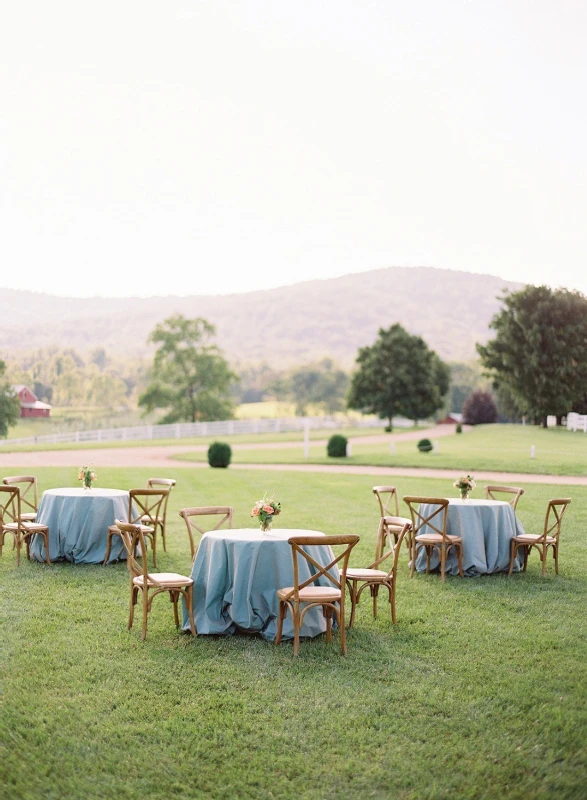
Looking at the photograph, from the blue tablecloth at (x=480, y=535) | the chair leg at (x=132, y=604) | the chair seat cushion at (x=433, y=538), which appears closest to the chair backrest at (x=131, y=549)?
the chair leg at (x=132, y=604)

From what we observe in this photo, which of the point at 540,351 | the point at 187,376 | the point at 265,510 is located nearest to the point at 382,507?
the point at 265,510

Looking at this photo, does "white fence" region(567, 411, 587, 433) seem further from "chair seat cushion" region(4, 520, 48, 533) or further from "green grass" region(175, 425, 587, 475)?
"chair seat cushion" region(4, 520, 48, 533)

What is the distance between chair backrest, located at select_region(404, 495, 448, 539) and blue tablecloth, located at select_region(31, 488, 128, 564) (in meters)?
4.03

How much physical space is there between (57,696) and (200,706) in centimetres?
106

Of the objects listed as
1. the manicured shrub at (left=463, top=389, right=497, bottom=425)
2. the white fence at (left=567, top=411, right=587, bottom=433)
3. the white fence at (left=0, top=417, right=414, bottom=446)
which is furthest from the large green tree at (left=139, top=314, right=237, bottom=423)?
the white fence at (left=567, top=411, right=587, bottom=433)

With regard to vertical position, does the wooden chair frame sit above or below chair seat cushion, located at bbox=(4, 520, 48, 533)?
above

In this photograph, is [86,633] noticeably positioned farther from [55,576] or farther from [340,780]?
[340,780]

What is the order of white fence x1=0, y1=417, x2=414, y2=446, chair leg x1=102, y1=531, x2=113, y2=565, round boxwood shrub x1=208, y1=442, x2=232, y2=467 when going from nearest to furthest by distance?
1. chair leg x1=102, y1=531, x2=113, y2=565
2. round boxwood shrub x1=208, y1=442, x2=232, y2=467
3. white fence x1=0, y1=417, x2=414, y2=446

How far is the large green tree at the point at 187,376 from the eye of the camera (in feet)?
203

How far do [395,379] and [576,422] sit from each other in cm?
3688

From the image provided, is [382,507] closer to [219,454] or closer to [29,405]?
[219,454]

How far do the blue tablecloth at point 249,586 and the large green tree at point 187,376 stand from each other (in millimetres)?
53547

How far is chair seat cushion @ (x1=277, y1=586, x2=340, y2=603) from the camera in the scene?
731cm

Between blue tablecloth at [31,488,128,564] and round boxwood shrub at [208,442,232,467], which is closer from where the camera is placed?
blue tablecloth at [31,488,128,564]
